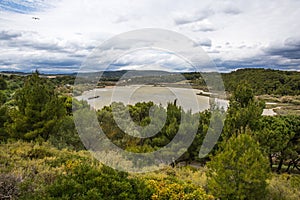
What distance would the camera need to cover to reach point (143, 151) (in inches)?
563

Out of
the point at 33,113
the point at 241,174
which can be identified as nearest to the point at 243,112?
the point at 241,174

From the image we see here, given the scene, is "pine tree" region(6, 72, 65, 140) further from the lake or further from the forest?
the lake

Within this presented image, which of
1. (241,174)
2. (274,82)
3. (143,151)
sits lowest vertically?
(143,151)

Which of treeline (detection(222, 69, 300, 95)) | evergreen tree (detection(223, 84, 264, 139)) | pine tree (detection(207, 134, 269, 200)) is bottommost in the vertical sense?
pine tree (detection(207, 134, 269, 200))

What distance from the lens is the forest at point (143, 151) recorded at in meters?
5.30

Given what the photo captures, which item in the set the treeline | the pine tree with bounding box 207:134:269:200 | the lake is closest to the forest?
the pine tree with bounding box 207:134:269:200

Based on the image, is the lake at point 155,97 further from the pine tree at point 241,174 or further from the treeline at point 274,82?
the treeline at point 274,82

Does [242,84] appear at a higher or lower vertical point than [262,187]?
higher

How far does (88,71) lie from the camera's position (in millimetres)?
10195

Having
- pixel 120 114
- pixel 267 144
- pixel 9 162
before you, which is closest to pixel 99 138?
pixel 120 114

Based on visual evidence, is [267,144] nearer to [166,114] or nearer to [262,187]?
[166,114]

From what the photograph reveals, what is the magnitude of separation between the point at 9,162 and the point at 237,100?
38.1 feet

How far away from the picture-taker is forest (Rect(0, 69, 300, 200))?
530cm

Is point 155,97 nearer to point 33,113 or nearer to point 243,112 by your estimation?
point 243,112
